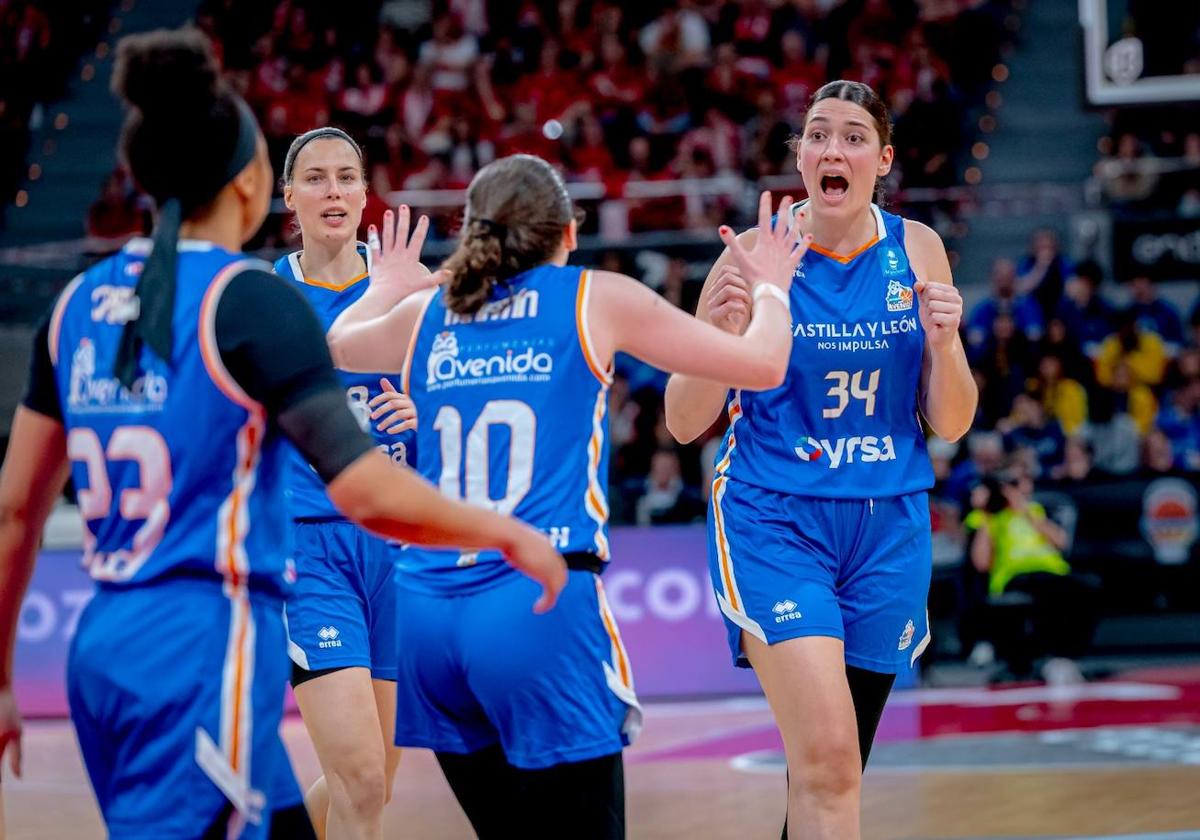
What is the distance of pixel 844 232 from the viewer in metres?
5.43

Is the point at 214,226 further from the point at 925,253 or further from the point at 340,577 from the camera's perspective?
the point at 925,253

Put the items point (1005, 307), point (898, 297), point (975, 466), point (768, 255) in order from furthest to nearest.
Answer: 1. point (1005, 307)
2. point (975, 466)
3. point (898, 297)
4. point (768, 255)

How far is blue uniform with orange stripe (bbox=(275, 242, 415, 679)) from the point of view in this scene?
5305 mm

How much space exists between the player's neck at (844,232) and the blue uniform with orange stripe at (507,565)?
67.2 inches

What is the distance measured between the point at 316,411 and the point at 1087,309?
12728 mm

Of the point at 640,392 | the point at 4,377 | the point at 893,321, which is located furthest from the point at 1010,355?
the point at 893,321

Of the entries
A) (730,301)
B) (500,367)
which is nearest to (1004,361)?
(730,301)

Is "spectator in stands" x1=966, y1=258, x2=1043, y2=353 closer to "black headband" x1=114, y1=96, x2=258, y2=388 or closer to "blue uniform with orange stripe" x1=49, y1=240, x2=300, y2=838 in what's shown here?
"black headband" x1=114, y1=96, x2=258, y2=388

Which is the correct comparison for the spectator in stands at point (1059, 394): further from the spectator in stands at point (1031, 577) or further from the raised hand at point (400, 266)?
the raised hand at point (400, 266)

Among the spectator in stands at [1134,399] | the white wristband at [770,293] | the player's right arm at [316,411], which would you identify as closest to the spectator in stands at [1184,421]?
the spectator in stands at [1134,399]

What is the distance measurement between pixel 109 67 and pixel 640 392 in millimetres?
8605

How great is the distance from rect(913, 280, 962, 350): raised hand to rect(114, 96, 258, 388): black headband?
246 centimetres

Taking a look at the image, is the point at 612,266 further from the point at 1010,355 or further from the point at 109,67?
the point at 109,67

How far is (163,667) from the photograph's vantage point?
3002 millimetres
